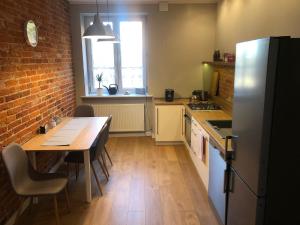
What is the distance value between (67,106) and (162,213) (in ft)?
8.92

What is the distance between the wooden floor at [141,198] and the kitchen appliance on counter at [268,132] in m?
1.04

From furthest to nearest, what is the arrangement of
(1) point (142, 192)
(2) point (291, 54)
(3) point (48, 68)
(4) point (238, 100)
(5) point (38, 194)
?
(3) point (48, 68)
(1) point (142, 192)
(5) point (38, 194)
(4) point (238, 100)
(2) point (291, 54)

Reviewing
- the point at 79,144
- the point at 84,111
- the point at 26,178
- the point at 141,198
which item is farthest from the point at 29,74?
the point at 141,198

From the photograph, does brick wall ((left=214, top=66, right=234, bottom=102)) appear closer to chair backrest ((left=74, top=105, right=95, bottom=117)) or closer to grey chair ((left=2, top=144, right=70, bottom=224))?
chair backrest ((left=74, top=105, right=95, bottom=117))

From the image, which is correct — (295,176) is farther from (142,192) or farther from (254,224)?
(142,192)

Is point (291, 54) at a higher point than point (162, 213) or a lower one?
higher

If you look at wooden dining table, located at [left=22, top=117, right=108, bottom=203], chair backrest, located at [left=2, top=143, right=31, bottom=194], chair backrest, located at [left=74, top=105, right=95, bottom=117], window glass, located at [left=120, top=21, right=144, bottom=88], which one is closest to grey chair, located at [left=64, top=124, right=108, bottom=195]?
wooden dining table, located at [left=22, top=117, right=108, bottom=203]

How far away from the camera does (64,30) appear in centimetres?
457

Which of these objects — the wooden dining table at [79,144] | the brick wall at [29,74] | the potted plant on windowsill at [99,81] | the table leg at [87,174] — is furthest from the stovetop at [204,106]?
the brick wall at [29,74]

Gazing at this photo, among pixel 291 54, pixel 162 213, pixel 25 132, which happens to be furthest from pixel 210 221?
pixel 25 132

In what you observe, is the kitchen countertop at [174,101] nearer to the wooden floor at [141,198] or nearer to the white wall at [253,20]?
the wooden floor at [141,198]

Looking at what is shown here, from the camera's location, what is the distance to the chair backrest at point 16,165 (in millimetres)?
2317

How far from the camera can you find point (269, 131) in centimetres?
159

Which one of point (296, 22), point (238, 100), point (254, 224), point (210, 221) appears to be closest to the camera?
point (254, 224)
